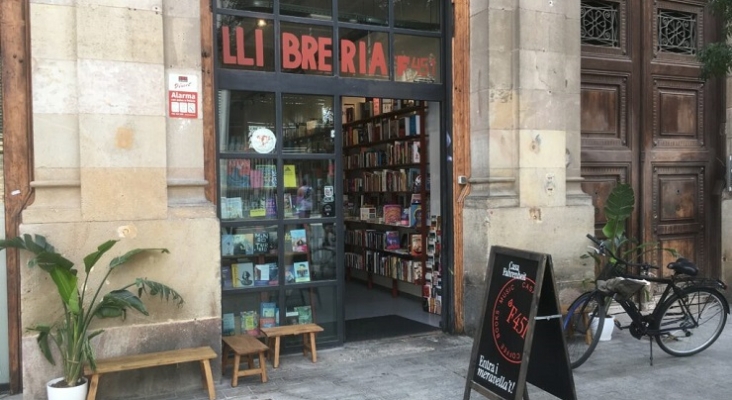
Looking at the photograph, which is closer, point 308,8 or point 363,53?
point 308,8

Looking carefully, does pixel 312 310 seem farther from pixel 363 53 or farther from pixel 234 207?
pixel 363 53

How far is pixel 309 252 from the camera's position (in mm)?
6641

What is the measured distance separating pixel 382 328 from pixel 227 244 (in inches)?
91.7

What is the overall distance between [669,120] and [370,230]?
4.84 meters

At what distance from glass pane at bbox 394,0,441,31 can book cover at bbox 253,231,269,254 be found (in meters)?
2.75

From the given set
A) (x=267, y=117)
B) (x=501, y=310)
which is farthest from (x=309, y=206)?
(x=501, y=310)

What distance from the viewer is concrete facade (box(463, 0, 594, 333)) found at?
6918 mm

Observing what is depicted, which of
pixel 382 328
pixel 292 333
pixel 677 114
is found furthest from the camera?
pixel 677 114

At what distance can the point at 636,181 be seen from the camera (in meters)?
8.52

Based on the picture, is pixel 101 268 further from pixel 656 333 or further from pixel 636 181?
pixel 636 181

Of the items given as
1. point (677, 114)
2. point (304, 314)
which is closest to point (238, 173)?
point (304, 314)

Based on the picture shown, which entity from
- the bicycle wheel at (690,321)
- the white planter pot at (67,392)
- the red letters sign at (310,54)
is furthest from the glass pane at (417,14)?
the white planter pot at (67,392)

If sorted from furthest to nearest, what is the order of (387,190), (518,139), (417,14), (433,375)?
(387,190) < (417,14) < (518,139) < (433,375)

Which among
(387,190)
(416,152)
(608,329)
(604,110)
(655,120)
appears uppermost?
(604,110)
